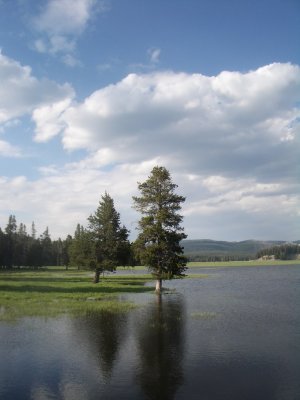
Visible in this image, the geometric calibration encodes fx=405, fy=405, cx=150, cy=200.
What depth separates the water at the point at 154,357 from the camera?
18.1 metres

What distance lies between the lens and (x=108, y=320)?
116 ft

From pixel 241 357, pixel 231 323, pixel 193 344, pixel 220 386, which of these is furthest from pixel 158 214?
pixel 220 386

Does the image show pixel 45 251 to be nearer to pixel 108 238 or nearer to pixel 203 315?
pixel 108 238

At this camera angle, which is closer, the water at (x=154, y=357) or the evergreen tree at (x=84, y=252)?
the water at (x=154, y=357)

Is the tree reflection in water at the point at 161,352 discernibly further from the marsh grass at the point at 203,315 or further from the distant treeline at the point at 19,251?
the distant treeline at the point at 19,251

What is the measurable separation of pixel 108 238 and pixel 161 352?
50.2 meters

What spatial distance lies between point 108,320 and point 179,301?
52.3ft

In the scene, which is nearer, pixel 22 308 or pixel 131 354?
pixel 131 354

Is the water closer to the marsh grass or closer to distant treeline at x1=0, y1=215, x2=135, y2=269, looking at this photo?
the marsh grass

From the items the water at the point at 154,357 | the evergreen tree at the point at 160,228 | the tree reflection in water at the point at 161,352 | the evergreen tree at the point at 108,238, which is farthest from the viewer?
the evergreen tree at the point at 108,238

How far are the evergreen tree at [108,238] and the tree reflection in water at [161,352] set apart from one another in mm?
32007

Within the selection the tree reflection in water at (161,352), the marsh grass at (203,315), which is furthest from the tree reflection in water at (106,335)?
the marsh grass at (203,315)

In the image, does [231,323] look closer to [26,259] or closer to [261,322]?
[261,322]

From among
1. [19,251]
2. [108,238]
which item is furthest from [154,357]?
[19,251]
